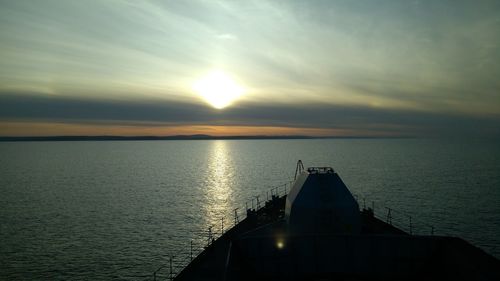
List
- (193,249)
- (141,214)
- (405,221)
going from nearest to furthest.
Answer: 1. (193,249)
2. (405,221)
3. (141,214)

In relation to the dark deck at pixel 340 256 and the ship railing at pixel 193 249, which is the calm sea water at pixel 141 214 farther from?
the dark deck at pixel 340 256

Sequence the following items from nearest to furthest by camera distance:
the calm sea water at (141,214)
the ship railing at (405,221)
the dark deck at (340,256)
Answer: the dark deck at (340,256), the calm sea water at (141,214), the ship railing at (405,221)

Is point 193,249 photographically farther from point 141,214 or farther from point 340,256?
point 340,256

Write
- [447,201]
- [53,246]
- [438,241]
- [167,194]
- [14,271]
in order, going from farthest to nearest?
1. [167,194]
2. [447,201]
3. [53,246]
4. [14,271]
5. [438,241]

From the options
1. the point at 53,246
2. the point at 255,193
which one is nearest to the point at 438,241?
the point at 53,246

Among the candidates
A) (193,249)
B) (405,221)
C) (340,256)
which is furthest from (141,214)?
(340,256)

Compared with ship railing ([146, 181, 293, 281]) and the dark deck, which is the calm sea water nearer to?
ship railing ([146, 181, 293, 281])

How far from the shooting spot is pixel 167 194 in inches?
3654

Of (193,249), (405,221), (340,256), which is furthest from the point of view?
(405,221)

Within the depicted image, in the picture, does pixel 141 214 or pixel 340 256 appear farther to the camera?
pixel 141 214

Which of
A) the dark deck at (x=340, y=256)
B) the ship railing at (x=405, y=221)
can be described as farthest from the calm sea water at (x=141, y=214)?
the dark deck at (x=340, y=256)

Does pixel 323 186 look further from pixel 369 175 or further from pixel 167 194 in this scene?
pixel 369 175

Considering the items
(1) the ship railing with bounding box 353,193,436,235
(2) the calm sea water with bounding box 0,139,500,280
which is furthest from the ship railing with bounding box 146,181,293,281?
(1) the ship railing with bounding box 353,193,436,235

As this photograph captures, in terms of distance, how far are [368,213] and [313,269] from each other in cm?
2354
